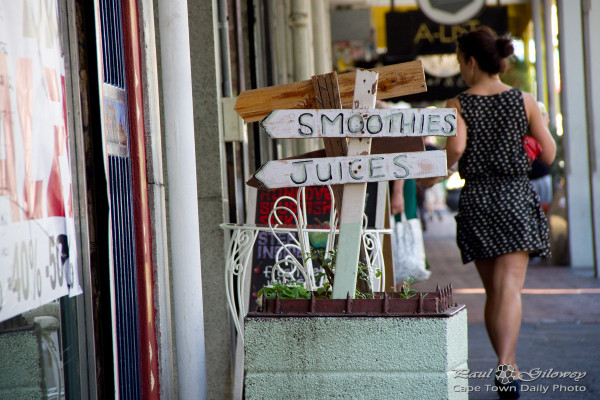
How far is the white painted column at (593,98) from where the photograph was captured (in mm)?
8820

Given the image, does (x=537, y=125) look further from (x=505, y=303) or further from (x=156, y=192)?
(x=156, y=192)

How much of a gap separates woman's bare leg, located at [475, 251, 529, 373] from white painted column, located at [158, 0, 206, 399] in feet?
5.22

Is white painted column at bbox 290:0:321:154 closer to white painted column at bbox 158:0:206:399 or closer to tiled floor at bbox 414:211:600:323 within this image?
tiled floor at bbox 414:211:600:323

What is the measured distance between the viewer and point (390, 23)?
12.2 meters

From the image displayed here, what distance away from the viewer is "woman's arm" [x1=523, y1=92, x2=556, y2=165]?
3938 mm

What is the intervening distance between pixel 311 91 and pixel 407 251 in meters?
3.51

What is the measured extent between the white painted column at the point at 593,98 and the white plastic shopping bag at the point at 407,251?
12.0ft

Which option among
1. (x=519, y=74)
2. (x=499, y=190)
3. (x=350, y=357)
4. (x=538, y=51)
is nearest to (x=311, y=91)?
(x=350, y=357)

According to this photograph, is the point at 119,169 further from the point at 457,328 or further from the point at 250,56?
the point at 250,56

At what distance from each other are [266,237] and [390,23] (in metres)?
8.79

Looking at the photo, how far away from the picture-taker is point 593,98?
888 cm

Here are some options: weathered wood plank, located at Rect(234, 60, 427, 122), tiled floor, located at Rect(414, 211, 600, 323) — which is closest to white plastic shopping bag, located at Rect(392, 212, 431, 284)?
tiled floor, located at Rect(414, 211, 600, 323)

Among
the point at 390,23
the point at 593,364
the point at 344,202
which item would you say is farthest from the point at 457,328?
the point at 390,23

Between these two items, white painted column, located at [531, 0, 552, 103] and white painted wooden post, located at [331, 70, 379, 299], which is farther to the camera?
white painted column, located at [531, 0, 552, 103]
